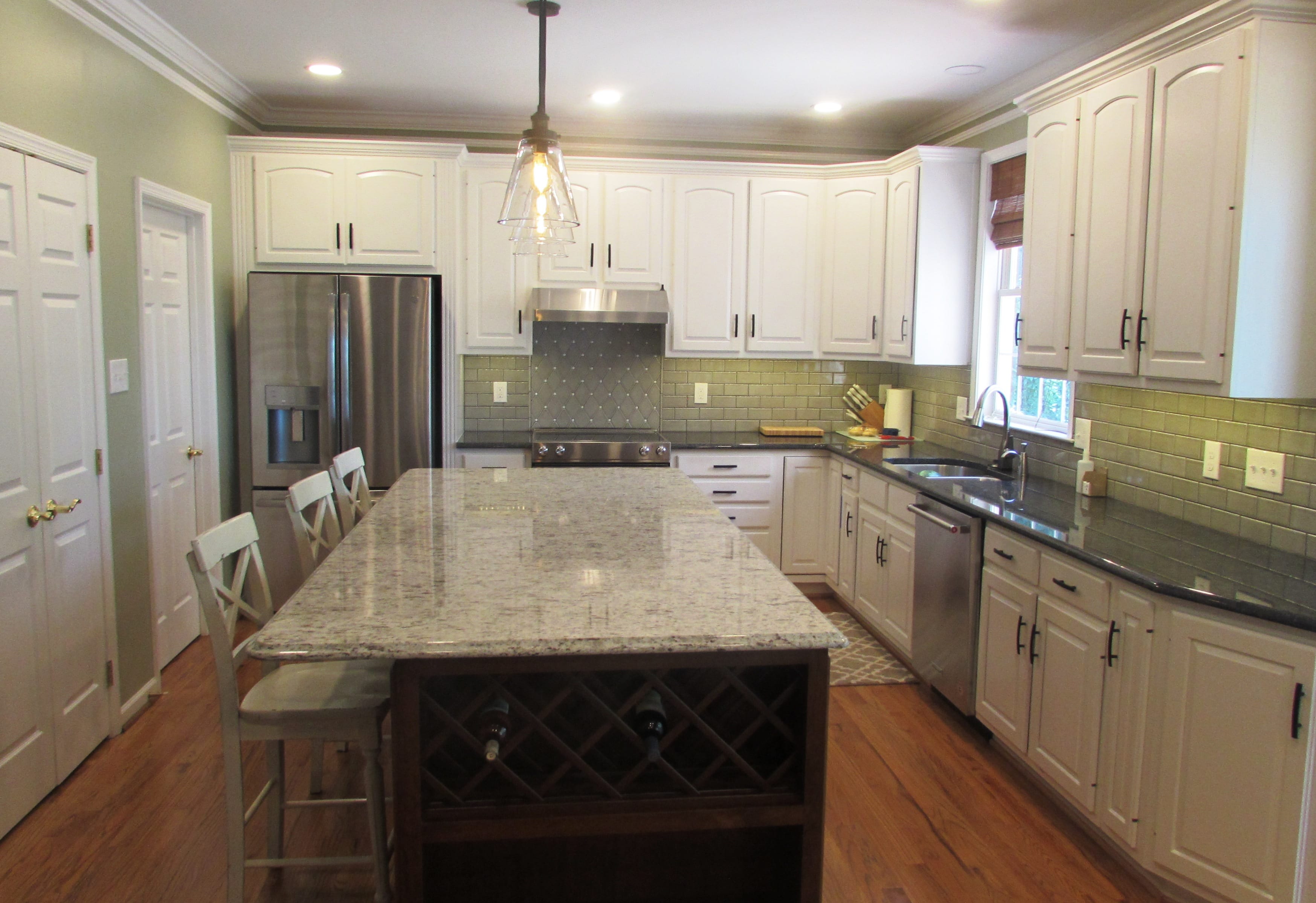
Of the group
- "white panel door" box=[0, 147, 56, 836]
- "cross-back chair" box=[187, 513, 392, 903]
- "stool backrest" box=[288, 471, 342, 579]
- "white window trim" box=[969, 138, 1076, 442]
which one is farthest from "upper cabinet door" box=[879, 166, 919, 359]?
"white panel door" box=[0, 147, 56, 836]

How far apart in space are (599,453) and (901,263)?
187cm

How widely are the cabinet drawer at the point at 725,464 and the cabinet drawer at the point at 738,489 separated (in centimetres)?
3

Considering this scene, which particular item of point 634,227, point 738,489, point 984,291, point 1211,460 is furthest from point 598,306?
point 1211,460

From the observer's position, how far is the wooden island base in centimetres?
173

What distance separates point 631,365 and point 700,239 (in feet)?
2.77

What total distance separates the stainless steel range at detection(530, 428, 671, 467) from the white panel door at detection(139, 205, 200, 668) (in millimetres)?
1653

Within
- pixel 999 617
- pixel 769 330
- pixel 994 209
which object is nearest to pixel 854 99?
pixel 994 209

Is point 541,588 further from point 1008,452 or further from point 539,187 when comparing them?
point 1008,452

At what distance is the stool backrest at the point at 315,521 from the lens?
8.84 ft

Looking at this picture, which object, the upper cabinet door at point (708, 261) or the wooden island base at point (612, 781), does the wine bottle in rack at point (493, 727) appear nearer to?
the wooden island base at point (612, 781)

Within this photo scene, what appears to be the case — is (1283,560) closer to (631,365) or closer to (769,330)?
(769,330)

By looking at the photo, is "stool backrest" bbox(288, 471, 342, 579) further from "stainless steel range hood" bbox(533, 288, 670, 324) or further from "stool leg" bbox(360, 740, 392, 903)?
"stainless steel range hood" bbox(533, 288, 670, 324)

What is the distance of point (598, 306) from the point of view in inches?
193

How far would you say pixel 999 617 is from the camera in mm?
3135
